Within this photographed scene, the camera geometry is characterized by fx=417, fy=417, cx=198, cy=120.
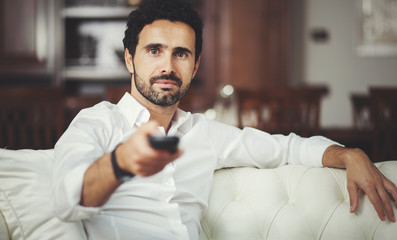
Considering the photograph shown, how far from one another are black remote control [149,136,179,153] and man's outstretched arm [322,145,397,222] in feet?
2.10

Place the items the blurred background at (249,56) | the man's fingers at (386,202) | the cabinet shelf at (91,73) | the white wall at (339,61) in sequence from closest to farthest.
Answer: the man's fingers at (386,202) < the blurred background at (249,56) < the cabinet shelf at (91,73) < the white wall at (339,61)

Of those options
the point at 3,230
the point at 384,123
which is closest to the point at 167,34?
the point at 3,230

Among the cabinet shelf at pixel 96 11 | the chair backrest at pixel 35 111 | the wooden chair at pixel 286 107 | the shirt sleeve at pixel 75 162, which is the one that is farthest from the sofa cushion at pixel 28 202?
the cabinet shelf at pixel 96 11

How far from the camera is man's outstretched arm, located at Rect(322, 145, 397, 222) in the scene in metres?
1.08

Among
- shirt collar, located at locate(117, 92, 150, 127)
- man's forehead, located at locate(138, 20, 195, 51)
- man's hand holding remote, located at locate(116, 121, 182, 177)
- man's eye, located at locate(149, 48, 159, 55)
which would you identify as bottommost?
man's hand holding remote, located at locate(116, 121, 182, 177)

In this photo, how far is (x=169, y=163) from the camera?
1016mm

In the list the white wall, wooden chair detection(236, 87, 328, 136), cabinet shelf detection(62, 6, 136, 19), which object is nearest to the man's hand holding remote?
wooden chair detection(236, 87, 328, 136)

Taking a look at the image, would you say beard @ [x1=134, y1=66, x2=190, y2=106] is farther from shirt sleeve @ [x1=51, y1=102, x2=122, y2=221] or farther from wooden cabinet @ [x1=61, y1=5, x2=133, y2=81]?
wooden cabinet @ [x1=61, y1=5, x2=133, y2=81]

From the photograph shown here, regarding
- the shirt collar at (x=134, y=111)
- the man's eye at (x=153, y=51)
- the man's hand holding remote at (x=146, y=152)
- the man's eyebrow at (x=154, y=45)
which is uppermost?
the man's eyebrow at (x=154, y=45)

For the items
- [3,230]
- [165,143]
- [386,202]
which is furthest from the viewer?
[386,202]

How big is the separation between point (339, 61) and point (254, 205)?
3.73 meters

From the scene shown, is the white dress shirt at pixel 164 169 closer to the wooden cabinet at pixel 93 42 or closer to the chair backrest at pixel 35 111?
the chair backrest at pixel 35 111

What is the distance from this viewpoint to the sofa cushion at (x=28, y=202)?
988 mm

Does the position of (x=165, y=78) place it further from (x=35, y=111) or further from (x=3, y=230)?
(x=35, y=111)
